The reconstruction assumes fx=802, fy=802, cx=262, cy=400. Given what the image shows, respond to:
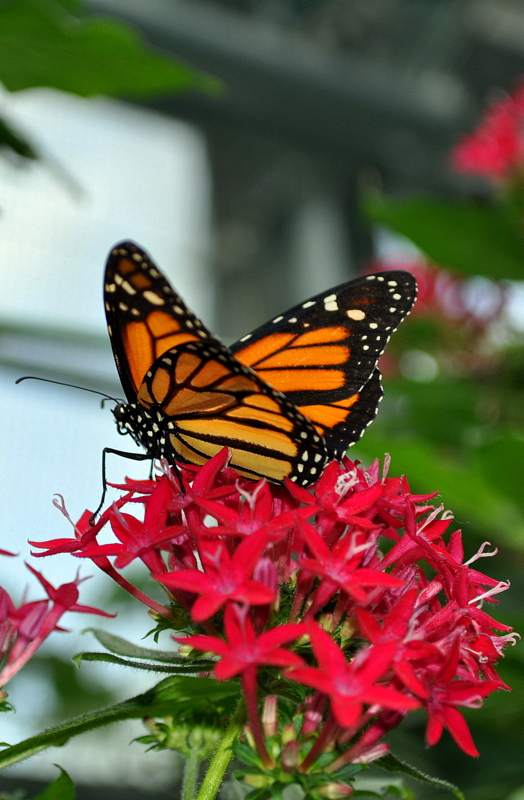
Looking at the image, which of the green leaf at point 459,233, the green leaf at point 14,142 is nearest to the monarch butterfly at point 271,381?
Answer: the green leaf at point 14,142

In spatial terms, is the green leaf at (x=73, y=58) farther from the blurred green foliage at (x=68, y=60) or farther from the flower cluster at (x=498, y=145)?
the flower cluster at (x=498, y=145)

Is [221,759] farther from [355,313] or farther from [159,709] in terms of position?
[355,313]

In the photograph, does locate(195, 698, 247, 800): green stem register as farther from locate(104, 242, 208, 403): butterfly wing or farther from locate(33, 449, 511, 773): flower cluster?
locate(104, 242, 208, 403): butterfly wing

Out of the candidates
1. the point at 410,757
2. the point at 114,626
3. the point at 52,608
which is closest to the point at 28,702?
the point at 114,626

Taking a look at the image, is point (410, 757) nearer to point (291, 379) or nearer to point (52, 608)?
point (291, 379)

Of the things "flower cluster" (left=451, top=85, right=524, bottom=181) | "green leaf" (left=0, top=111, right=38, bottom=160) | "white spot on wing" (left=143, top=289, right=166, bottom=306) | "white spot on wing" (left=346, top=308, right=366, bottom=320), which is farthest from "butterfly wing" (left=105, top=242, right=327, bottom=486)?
"flower cluster" (left=451, top=85, right=524, bottom=181)

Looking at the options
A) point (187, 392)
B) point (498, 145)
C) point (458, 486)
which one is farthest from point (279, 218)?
point (187, 392)
